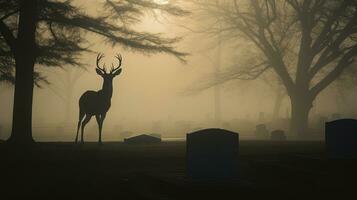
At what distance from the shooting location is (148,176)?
9.73 m

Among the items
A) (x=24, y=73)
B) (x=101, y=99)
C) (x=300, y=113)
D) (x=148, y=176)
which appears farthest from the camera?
(x=300, y=113)

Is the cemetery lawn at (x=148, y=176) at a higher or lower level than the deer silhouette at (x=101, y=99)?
lower

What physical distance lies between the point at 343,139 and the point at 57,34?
490 inches

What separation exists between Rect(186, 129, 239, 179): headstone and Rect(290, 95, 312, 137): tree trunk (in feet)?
76.2

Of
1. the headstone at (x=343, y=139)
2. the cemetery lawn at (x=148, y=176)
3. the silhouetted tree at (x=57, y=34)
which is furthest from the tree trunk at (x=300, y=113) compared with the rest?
the headstone at (x=343, y=139)

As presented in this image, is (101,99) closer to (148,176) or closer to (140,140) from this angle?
(140,140)

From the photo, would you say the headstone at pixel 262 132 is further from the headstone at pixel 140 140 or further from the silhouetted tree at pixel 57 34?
the headstone at pixel 140 140

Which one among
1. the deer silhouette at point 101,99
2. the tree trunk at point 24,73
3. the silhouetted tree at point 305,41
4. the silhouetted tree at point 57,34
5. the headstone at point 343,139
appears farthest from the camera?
the silhouetted tree at point 305,41

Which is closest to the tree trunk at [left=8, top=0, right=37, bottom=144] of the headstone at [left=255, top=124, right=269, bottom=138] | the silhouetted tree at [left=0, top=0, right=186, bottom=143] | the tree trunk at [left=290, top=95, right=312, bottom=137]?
the silhouetted tree at [left=0, top=0, right=186, bottom=143]

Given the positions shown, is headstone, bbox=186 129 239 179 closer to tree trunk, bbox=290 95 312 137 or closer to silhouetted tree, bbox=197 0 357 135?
silhouetted tree, bbox=197 0 357 135

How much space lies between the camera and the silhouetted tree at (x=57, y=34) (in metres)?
16.1

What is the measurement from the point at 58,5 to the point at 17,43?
80.3 inches

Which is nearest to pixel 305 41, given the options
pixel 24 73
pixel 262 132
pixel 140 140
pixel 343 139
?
pixel 262 132

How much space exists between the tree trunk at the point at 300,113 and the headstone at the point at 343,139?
64.3 ft
